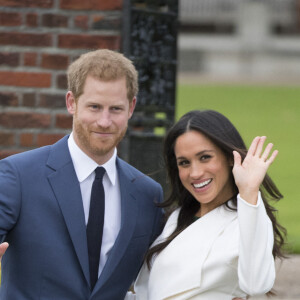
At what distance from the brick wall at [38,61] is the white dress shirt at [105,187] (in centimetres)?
101

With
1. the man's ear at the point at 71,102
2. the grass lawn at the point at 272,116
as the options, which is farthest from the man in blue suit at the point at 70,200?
the grass lawn at the point at 272,116

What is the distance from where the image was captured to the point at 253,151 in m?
3.26

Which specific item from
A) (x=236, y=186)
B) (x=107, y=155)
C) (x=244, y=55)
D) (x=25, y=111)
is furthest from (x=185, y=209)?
(x=244, y=55)

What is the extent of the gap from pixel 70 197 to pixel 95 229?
0.53 ft

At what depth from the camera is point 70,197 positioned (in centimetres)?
324

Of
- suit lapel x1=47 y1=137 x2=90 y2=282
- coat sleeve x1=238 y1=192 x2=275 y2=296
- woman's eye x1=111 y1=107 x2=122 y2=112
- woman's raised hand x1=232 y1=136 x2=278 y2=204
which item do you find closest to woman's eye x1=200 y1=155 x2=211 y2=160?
woman's raised hand x1=232 y1=136 x2=278 y2=204

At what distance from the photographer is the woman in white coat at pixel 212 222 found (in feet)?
10.2

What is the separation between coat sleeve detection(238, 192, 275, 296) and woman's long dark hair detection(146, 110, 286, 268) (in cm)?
36

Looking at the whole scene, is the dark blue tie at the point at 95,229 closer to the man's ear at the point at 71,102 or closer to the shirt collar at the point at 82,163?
the shirt collar at the point at 82,163

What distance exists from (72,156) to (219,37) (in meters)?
30.2

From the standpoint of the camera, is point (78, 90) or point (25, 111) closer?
point (78, 90)

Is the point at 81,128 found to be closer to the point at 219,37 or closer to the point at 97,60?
the point at 97,60

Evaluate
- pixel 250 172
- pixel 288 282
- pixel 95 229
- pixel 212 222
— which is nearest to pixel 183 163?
pixel 212 222

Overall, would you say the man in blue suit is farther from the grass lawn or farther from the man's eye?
the grass lawn
